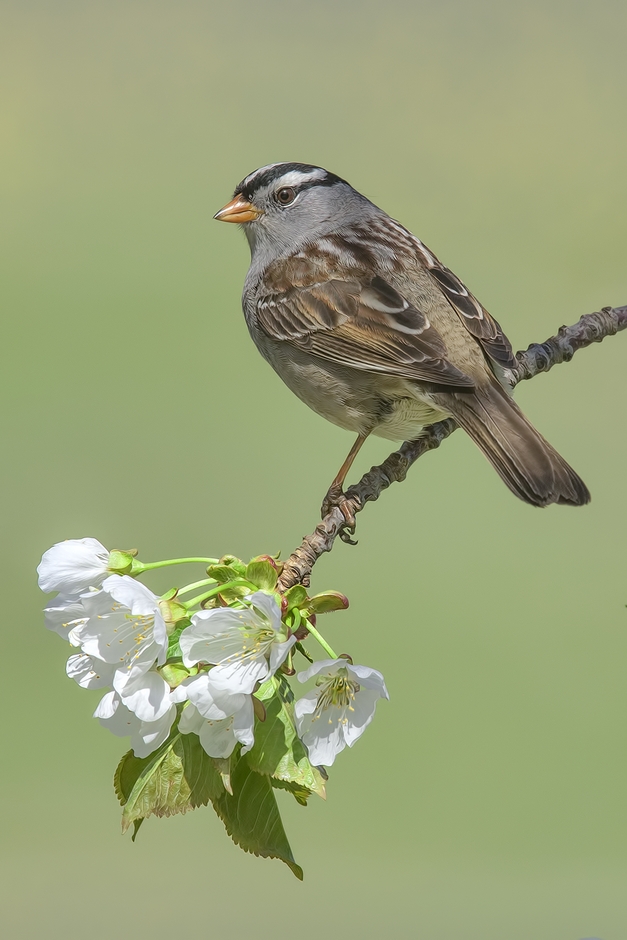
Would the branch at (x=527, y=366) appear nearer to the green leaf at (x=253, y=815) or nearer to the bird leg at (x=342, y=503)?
the bird leg at (x=342, y=503)

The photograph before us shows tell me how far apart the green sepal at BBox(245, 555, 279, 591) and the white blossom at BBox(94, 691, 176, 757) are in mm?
188

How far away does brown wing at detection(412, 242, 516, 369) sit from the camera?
2209 mm

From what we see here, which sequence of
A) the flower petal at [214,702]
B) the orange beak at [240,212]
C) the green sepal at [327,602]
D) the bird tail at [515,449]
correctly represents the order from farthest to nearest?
the orange beak at [240,212] < the bird tail at [515,449] < the green sepal at [327,602] < the flower petal at [214,702]

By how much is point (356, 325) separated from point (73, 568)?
115 cm

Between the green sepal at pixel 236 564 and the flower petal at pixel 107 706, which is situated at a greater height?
the green sepal at pixel 236 564

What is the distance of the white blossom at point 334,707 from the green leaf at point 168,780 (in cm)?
13

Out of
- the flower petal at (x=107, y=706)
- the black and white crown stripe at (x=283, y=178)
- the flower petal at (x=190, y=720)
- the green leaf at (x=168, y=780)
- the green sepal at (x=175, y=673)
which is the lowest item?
the green leaf at (x=168, y=780)

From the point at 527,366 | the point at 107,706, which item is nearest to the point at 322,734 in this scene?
the point at 107,706

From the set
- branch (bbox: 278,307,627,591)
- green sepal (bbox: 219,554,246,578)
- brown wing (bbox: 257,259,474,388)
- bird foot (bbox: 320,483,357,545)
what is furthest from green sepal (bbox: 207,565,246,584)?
brown wing (bbox: 257,259,474,388)

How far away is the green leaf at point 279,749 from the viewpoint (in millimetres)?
1152

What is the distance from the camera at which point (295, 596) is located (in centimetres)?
120

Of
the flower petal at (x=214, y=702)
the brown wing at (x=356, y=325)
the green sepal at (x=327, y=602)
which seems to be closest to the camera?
the flower petal at (x=214, y=702)

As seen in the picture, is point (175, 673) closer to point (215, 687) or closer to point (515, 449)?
point (215, 687)

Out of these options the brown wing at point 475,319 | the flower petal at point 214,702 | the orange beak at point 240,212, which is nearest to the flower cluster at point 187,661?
the flower petal at point 214,702
